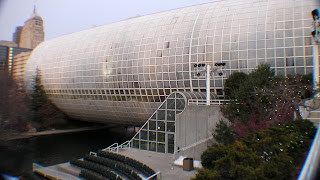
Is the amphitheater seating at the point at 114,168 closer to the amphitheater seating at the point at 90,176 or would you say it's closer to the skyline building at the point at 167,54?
the amphitheater seating at the point at 90,176

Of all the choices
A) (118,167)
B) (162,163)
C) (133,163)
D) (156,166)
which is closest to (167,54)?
(162,163)

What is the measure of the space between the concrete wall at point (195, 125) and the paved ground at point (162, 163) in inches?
74.9

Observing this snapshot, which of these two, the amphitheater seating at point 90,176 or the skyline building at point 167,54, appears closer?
the amphitheater seating at point 90,176

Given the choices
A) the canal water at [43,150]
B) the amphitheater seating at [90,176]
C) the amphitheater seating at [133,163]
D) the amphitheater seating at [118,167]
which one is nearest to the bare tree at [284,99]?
the amphitheater seating at [133,163]

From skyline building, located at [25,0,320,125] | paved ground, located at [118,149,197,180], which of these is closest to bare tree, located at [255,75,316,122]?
skyline building, located at [25,0,320,125]

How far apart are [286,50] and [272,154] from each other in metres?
21.9

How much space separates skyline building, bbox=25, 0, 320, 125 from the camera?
30547 millimetres

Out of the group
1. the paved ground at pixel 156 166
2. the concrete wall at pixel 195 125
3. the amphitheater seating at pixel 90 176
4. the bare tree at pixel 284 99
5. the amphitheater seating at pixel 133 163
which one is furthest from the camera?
the concrete wall at pixel 195 125

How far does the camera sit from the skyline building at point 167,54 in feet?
100

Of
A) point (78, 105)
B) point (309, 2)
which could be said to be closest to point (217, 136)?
point (309, 2)

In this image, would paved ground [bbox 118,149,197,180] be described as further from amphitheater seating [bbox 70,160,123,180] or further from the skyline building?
the skyline building

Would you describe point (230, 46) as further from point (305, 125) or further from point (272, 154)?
point (272, 154)

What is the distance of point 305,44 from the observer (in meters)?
29.1

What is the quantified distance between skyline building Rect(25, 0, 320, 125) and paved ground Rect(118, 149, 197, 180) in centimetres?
1098
